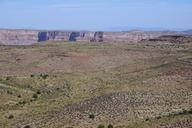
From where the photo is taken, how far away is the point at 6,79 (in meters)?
74.4

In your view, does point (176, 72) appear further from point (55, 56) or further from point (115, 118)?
point (55, 56)

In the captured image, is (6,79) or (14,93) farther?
(6,79)

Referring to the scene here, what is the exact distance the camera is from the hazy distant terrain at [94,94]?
43.4 meters

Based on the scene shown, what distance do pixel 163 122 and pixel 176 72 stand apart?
29.1m

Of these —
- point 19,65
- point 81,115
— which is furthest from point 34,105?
point 19,65

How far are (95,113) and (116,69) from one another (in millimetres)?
40598

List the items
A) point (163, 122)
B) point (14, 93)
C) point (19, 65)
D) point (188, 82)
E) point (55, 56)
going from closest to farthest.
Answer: point (163, 122) < point (188, 82) < point (14, 93) < point (19, 65) < point (55, 56)

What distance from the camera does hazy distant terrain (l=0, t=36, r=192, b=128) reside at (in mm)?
43375

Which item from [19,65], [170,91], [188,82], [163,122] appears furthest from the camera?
[19,65]

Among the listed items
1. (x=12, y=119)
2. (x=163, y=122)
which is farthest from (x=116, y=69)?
(x=163, y=122)

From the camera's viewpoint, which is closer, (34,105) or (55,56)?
(34,105)

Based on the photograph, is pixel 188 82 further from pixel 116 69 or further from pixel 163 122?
pixel 116 69

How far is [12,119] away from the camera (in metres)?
49.2

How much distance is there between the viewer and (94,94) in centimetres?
5916
